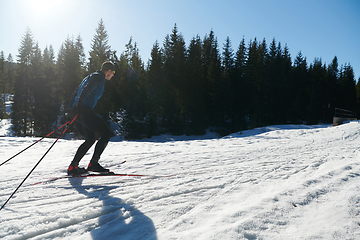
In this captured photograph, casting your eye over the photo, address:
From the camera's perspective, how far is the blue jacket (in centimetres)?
326

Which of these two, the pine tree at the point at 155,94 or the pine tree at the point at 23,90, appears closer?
the pine tree at the point at 155,94

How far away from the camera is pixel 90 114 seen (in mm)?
3328

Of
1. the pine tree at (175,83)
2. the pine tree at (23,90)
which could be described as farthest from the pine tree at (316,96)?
the pine tree at (23,90)

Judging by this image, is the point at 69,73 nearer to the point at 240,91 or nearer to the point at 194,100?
the point at 194,100

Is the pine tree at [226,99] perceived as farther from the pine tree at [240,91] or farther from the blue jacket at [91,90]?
the blue jacket at [91,90]

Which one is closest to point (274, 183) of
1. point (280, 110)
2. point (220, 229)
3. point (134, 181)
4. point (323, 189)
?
point (323, 189)

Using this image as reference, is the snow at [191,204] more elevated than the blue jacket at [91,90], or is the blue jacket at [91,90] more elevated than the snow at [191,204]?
the blue jacket at [91,90]

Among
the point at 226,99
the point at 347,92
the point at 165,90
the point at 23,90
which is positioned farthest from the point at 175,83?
the point at 347,92

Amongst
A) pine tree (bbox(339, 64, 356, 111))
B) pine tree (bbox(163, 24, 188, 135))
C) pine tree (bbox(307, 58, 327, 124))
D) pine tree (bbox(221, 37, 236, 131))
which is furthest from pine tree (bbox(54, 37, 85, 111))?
pine tree (bbox(339, 64, 356, 111))

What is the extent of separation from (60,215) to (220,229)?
1.59m

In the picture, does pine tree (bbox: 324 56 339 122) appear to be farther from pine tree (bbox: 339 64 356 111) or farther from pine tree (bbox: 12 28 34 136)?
pine tree (bbox: 12 28 34 136)

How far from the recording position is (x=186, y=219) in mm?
2039

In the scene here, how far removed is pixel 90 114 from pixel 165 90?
2420cm

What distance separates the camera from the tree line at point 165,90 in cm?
2428
